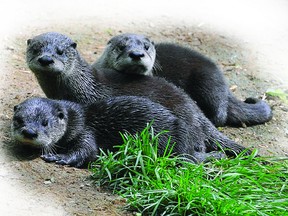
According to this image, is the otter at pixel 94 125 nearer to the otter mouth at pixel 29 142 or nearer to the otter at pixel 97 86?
the otter mouth at pixel 29 142

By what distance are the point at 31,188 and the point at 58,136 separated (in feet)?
2.65

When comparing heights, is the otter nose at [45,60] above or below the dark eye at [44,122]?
above

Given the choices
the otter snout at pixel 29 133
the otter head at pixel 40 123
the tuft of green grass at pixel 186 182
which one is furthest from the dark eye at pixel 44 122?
the tuft of green grass at pixel 186 182

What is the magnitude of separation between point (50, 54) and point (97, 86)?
59 centimetres

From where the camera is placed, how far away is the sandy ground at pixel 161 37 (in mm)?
5535

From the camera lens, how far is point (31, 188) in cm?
472

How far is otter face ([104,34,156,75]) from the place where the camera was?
20.6 ft

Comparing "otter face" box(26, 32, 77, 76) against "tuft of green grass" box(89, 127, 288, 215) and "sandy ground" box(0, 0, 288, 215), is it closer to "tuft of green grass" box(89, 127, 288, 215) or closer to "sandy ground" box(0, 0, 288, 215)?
"sandy ground" box(0, 0, 288, 215)

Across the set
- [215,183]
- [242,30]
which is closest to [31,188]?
[215,183]

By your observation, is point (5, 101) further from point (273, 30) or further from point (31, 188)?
point (273, 30)

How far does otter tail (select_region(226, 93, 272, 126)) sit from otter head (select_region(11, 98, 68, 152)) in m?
2.19

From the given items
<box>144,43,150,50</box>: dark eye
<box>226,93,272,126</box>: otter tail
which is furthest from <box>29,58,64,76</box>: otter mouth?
<box>226,93,272,126</box>: otter tail

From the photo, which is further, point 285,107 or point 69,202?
point 285,107

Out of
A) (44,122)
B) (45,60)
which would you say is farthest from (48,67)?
(44,122)
